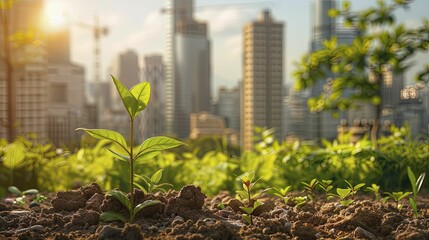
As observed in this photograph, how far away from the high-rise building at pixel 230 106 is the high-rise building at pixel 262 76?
19.7m

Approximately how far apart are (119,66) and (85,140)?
145389mm

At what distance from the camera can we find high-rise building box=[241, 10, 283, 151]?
8938 cm

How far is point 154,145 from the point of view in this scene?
1.91 m

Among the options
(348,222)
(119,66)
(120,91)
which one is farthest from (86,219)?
(119,66)

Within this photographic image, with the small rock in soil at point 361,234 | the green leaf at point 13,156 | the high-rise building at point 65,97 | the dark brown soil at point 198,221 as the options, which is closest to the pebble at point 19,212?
the dark brown soil at point 198,221

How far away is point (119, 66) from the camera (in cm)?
14700

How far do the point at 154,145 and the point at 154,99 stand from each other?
386ft

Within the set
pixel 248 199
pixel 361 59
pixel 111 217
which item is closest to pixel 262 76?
pixel 361 59

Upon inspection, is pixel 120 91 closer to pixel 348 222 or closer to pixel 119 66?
pixel 348 222

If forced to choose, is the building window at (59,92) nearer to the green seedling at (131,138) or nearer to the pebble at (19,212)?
the pebble at (19,212)

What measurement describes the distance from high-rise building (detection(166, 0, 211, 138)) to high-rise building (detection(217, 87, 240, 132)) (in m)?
3.36

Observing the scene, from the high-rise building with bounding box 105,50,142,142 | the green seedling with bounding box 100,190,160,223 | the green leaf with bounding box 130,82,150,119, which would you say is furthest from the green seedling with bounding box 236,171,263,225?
the high-rise building with bounding box 105,50,142,142

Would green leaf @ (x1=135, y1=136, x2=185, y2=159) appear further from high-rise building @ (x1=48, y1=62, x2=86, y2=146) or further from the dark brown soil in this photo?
high-rise building @ (x1=48, y1=62, x2=86, y2=146)

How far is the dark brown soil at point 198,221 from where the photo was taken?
1.69 m
